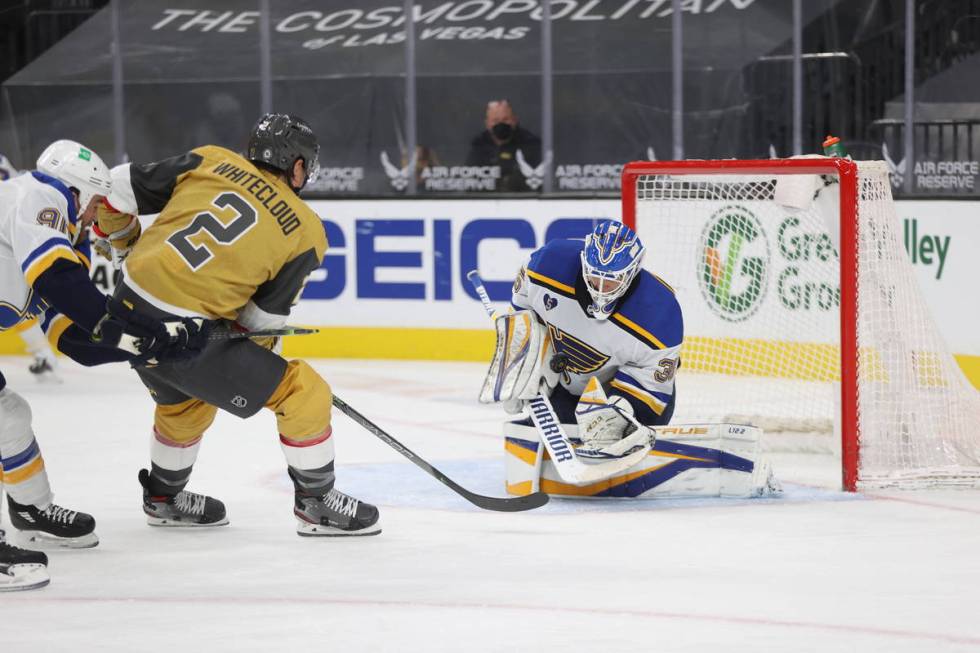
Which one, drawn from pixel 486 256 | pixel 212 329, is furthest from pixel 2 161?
pixel 212 329

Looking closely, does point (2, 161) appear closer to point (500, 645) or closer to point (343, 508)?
point (343, 508)

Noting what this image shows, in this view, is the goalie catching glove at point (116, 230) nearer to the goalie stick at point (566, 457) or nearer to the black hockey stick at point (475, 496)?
the black hockey stick at point (475, 496)

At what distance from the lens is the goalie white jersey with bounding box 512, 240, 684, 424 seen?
4.40m

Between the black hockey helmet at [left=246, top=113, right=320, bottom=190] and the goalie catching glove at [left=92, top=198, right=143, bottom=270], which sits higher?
the black hockey helmet at [left=246, top=113, right=320, bottom=190]

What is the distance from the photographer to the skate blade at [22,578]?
3396mm

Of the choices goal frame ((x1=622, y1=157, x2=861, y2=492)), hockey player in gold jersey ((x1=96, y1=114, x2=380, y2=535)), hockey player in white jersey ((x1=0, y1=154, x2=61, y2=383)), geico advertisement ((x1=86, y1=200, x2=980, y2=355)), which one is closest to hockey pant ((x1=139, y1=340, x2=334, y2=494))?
hockey player in gold jersey ((x1=96, y1=114, x2=380, y2=535))

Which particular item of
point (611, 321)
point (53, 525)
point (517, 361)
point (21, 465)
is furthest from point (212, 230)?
point (611, 321)

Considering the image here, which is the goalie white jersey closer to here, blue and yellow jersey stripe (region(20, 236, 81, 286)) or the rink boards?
blue and yellow jersey stripe (region(20, 236, 81, 286))

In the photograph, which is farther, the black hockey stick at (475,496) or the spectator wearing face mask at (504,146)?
the spectator wearing face mask at (504,146)

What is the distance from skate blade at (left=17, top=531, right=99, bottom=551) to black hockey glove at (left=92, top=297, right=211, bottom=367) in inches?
18.6

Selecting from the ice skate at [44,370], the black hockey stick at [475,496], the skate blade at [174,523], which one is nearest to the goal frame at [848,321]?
the black hockey stick at [475,496]

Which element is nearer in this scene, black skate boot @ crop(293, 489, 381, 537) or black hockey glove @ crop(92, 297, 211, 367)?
black hockey glove @ crop(92, 297, 211, 367)

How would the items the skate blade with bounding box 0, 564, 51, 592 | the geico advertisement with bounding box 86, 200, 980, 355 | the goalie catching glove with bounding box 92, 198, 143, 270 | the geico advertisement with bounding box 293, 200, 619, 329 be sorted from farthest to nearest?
the geico advertisement with bounding box 293, 200, 619, 329, the geico advertisement with bounding box 86, 200, 980, 355, the goalie catching glove with bounding box 92, 198, 143, 270, the skate blade with bounding box 0, 564, 51, 592

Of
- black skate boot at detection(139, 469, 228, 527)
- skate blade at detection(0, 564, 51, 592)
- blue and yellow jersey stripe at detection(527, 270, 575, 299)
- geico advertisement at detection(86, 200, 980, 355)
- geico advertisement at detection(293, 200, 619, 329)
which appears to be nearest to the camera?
skate blade at detection(0, 564, 51, 592)
